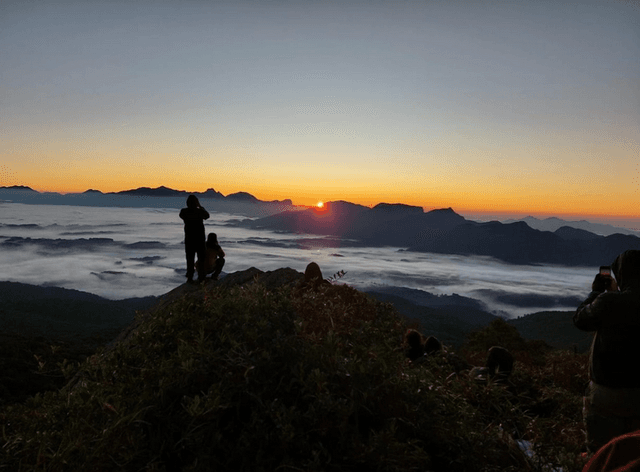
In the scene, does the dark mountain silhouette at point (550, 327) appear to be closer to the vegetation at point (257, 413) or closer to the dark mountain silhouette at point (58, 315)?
the dark mountain silhouette at point (58, 315)

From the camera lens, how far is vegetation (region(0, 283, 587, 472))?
150 centimetres

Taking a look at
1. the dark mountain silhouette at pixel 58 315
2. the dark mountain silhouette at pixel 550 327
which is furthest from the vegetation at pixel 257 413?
the dark mountain silhouette at pixel 550 327

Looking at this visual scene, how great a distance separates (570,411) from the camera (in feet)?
17.1

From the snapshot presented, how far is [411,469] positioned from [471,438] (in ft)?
1.46

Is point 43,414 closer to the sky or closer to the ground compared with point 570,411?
closer to the sky

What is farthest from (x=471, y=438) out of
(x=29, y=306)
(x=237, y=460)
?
(x=29, y=306)

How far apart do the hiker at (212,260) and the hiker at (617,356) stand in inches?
407

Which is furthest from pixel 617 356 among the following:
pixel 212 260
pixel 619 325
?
pixel 212 260

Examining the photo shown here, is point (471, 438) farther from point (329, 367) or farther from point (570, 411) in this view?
point (570, 411)

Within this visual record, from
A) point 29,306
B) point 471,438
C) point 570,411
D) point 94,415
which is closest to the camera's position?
point 94,415

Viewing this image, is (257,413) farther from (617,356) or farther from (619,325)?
(617,356)

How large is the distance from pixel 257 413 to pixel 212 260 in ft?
38.7

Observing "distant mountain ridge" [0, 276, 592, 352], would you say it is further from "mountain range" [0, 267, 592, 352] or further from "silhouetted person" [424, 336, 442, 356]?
"silhouetted person" [424, 336, 442, 356]

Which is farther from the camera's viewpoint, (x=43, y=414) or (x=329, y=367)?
(x=43, y=414)
